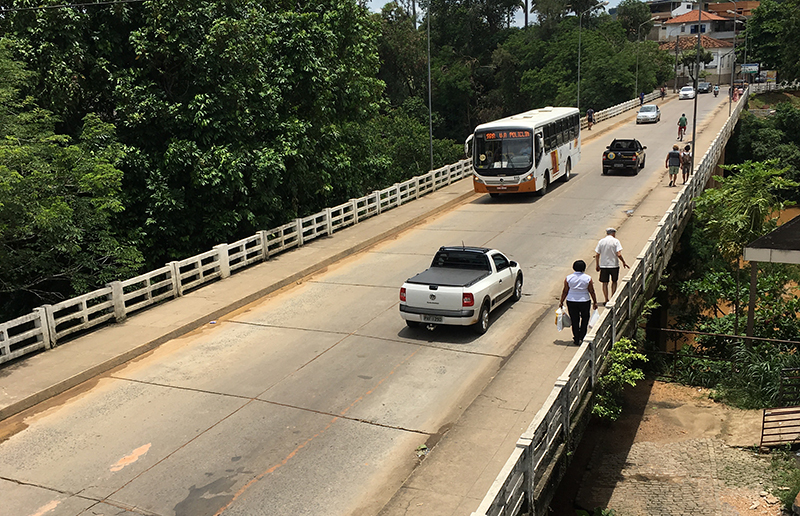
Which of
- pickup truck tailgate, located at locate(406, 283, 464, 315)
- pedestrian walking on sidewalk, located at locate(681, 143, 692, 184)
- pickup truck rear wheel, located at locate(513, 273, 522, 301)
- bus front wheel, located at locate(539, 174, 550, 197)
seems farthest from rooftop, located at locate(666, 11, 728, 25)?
pickup truck tailgate, located at locate(406, 283, 464, 315)

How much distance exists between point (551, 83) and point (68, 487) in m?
79.3

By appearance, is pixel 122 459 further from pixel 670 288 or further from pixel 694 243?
pixel 694 243

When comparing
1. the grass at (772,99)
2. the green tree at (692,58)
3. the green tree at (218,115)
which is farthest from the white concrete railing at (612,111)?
the green tree at (692,58)

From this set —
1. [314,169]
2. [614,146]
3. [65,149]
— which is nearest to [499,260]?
[65,149]

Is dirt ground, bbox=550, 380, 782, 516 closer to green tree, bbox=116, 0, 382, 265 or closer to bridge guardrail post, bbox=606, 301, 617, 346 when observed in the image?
bridge guardrail post, bbox=606, 301, 617, 346

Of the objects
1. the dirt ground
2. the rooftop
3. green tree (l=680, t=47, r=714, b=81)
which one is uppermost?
the rooftop

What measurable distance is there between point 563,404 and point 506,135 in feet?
64.0

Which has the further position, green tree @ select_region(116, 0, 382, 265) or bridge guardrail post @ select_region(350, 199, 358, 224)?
bridge guardrail post @ select_region(350, 199, 358, 224)

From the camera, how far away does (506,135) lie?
28.2 metres

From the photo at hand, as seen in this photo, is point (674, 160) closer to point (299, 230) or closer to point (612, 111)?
point (299, 230)

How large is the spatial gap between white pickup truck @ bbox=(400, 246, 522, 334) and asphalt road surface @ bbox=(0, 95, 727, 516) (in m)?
0.49

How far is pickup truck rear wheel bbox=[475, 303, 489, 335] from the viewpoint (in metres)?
14.3

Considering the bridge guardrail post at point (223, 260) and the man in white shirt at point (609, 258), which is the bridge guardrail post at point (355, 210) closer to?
the bridge guardrail post at point (223, 260)

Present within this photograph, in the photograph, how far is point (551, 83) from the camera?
270 ft
